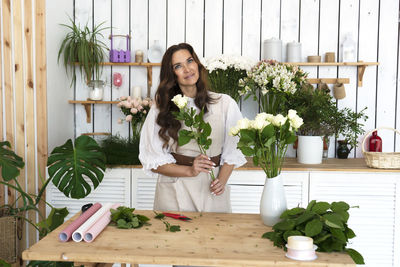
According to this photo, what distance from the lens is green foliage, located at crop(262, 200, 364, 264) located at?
1263mm

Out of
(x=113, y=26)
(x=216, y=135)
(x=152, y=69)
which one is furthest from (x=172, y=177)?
(x=113, y=26)

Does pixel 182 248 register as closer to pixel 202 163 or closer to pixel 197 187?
pixel 202 163

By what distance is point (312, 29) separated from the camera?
3480mm

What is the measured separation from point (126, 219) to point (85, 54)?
7.06 feet

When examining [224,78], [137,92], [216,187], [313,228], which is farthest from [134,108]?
[313,228]

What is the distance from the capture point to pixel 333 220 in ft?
4.27

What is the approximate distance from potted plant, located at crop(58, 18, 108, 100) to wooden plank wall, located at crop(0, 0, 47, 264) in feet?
0.98

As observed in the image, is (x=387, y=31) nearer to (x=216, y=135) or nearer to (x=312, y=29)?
(x=312, y=29)

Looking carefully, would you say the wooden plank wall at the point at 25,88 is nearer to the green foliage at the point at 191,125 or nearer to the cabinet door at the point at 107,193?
the cabinet door at the point at 107,193

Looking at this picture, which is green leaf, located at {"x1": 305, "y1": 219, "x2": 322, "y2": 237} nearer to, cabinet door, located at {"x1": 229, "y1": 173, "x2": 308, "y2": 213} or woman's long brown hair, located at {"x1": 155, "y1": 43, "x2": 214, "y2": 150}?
woman's long brown hair, located at {"x1": 155, "y1": 43, "x2": 214, "y2": 150}

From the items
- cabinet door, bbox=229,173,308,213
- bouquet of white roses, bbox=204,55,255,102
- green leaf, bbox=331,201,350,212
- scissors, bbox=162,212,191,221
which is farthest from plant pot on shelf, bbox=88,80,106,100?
green leaf, bbox=331,201,350,212

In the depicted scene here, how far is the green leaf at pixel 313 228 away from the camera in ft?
4.17

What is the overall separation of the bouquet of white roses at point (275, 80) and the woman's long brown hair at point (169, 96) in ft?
3.38

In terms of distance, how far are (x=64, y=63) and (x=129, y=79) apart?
58 cm
